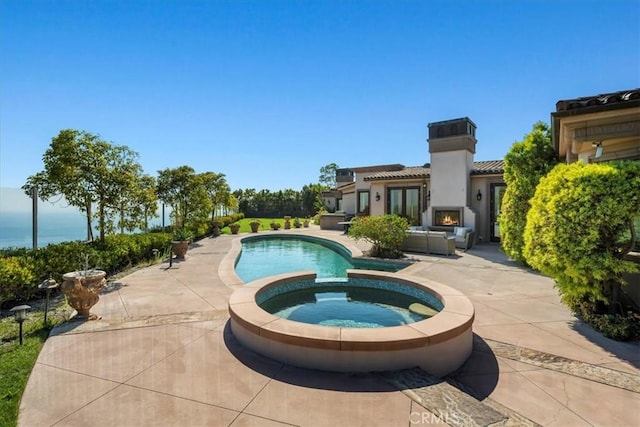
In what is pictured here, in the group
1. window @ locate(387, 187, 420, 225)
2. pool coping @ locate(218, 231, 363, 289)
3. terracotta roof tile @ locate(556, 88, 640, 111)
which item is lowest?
pool coping @ locate(218, 231, 363, 289)

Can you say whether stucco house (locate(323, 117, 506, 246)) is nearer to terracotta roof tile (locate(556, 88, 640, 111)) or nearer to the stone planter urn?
terracotta roof tile (locate(556, 88, 640, 111))

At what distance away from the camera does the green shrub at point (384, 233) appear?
12422mm

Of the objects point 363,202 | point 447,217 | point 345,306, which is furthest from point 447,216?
point 345,306

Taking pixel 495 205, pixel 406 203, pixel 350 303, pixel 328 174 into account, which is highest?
pixel 328 174

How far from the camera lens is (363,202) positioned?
78.6 feet

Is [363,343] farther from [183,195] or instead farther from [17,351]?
[183,195]

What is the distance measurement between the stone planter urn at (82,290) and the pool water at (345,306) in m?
3.16

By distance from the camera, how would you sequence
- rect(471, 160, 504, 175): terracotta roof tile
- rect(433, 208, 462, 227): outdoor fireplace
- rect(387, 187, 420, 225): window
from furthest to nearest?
rect(387, 187, 420, 225): window < rect(433, 208, 462, 227): outdoor fireplace < rect(471, 160, 504, 175): terracotta roof tile

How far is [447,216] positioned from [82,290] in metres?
16.2

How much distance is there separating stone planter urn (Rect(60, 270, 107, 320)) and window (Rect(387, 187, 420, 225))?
16.7 metres

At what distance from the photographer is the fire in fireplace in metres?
16.7

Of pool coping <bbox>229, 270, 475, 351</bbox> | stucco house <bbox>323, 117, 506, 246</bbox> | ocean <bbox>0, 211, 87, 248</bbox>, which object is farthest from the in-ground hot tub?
stucco house <bbox>323, 117, 506, 246</bbox>

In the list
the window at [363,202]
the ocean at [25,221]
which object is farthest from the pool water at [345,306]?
the window at [363,202]

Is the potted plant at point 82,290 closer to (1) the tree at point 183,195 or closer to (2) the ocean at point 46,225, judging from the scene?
(2) the ocean at point 46,225
